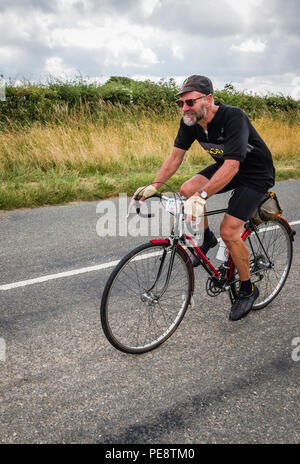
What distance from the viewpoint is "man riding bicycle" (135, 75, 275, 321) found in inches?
111

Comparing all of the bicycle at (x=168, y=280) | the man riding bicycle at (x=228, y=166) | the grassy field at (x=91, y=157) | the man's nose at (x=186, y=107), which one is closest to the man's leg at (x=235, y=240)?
the man riding bicycle at (x=228, y=166)

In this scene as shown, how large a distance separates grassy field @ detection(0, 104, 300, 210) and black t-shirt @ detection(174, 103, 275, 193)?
15.2 ft

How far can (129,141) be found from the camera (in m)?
11.2

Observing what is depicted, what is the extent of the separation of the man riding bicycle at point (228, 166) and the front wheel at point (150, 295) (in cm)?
41

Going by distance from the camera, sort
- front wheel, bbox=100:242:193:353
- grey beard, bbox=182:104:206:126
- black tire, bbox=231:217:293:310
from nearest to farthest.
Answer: front wheel, bbox=100:242:193:353
grey beard, bbox=182:104:206:126
black tire, bbox=231:217:293:310

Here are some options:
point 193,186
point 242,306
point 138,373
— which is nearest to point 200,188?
point 193,186

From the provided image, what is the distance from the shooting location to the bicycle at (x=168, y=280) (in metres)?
2.82

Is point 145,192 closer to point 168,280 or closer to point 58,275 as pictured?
point 168,280

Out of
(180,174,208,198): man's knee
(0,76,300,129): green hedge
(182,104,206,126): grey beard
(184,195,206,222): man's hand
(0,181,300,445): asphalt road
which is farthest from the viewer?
(0,76,300,129): green hedge

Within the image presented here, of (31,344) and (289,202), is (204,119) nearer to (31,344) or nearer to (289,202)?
(31,344)

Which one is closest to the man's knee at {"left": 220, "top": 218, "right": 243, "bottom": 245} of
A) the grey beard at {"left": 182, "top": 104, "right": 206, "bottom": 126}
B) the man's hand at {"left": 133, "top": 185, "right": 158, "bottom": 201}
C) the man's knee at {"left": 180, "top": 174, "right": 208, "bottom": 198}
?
the man's knee at {"left": 180, "top": 174, "right": 208, "bottom": 198}

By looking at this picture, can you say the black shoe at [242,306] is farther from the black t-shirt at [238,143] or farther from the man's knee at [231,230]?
the black t-shirt at [238,143]

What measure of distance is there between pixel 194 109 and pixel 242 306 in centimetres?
183

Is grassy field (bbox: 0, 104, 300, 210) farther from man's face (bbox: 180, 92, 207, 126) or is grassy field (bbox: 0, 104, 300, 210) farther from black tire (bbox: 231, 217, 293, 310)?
man's face (bbox: 180, 92, 207, 126)
